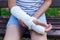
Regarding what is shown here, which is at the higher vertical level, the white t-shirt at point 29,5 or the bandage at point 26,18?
the white t-shirt at point 29,5

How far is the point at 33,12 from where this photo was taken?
321cm

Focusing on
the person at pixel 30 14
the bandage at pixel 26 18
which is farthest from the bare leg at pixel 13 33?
the bandage at pixel 26 18

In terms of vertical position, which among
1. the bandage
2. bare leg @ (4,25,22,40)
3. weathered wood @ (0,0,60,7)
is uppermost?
weathered wood @ (0,0,60,7)

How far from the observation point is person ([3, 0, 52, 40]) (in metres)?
2.94

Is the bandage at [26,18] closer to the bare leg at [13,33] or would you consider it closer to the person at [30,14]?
the person at [30,14]

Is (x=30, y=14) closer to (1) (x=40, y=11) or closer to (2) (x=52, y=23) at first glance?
(1) (x=40, y=11)

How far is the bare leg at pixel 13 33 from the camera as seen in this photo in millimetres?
2949

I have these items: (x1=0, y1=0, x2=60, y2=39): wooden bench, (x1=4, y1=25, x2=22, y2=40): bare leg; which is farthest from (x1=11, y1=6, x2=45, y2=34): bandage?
(x1=0, y1=0, x2=60, y2=39): wooden bench

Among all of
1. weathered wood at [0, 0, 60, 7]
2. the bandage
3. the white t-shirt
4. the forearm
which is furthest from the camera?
weathered wood at [0, 0, 60, 7]

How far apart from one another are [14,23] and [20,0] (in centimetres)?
32

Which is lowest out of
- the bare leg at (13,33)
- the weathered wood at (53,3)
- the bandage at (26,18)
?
the bare leg at (13,33)

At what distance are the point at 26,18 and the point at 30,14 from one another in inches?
11.2

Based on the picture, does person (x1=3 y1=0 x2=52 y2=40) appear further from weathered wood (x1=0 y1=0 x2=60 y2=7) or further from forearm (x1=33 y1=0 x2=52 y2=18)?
weathered wood (x1=0 y1=0 x2=60 y2=7)

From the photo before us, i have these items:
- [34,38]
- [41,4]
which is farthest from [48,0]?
[34,38]
